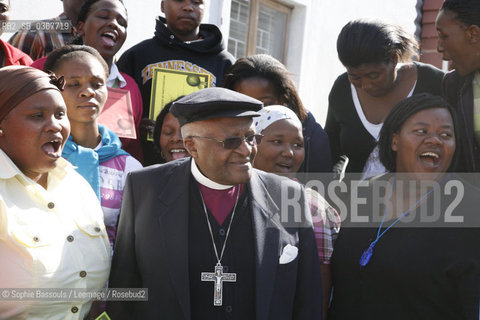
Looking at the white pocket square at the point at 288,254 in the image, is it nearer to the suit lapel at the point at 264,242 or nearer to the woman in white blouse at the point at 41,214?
the suit lapel at the point at 264,242

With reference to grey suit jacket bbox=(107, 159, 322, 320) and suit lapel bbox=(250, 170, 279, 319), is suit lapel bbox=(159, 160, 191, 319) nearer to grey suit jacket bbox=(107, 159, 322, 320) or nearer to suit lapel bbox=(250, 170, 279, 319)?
grey suit jacket bbox=(107, 159, 322, 320)

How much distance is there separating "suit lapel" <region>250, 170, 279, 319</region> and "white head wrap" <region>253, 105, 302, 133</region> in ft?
2.55

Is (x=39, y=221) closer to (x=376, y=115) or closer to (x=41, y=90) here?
(x=41, y=90)

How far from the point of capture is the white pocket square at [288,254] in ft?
8.75

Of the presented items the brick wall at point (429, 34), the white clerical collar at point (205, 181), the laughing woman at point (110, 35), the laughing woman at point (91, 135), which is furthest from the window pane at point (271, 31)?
the white clerical collar at point (205, 181)

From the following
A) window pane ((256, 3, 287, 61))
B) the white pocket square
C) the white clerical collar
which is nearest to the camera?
the white pocket square

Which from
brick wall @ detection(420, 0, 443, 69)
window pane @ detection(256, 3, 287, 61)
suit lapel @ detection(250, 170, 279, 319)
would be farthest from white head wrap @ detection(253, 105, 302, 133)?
brick wall @ detection(420, 0, 443, 69)

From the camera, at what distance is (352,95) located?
4.34 m

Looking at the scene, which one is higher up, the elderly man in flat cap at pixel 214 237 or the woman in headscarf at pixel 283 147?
the woman in headscarf at pixel 283 147

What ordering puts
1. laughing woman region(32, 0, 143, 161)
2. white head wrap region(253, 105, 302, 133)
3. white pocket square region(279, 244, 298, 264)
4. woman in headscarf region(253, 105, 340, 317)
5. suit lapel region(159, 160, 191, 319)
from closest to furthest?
1. suit lapel region(159, 160, 191, 319)
2. white pocket square region(279, 244, 298, 264)
3. woman in headscarf region(253, 105, 340, 317)
4. white head wrap region(253, 105, 302, 133)
5. laughing woman region(32, 0, 143, 161)

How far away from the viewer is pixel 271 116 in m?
3.62

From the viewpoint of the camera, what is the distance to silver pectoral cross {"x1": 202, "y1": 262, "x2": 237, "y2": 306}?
8.50ft

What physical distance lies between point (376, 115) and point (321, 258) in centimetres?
139

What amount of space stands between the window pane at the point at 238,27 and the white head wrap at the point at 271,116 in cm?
A: 440
